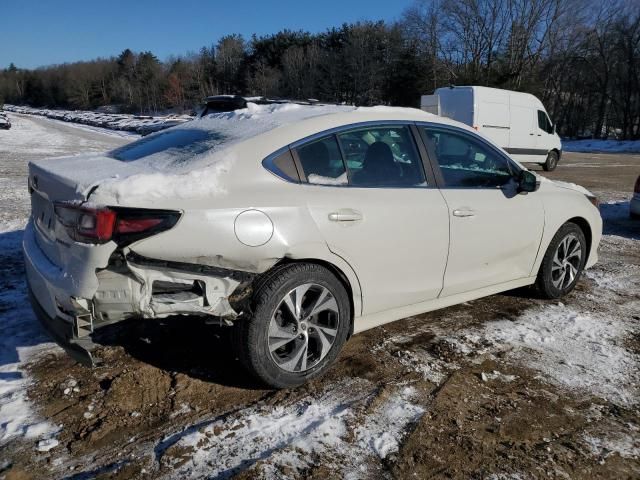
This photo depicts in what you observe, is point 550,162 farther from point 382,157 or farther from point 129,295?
point 129,295

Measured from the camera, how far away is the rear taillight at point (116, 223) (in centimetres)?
250

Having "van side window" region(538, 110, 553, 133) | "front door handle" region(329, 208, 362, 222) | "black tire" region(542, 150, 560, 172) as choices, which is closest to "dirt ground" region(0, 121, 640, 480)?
"front door handle" region(329, 208, 362, 222)

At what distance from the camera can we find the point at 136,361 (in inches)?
135

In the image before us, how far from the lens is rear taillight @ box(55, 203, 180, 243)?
2500 millimetres

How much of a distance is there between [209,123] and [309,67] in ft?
200

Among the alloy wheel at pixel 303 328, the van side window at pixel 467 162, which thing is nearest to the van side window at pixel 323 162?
the alloy wheel at pixel 303 328

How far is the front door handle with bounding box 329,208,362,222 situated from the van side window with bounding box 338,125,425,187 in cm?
21

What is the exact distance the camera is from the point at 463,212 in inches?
144

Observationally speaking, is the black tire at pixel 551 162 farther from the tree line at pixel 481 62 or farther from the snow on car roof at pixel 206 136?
the tree line at pixel 481 62

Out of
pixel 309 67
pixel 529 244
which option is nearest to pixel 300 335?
pixel 529 244

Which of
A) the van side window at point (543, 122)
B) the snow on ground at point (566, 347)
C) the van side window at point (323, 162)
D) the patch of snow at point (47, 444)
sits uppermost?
the van side window at point (543, 122)

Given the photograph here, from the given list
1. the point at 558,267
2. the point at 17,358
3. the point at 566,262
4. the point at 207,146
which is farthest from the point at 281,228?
the point at 566,262

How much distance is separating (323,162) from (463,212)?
1150 mm

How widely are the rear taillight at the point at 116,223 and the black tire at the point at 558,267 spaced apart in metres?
3.30
